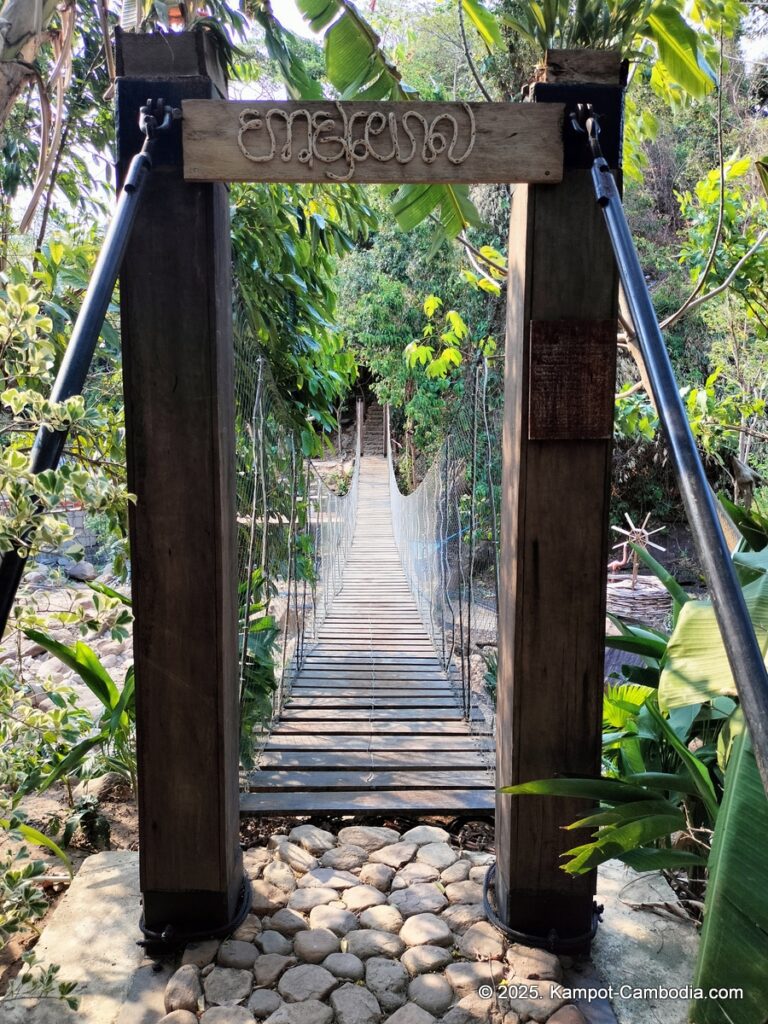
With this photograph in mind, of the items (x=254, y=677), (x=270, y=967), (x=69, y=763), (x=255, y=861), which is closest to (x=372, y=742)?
(x=254, y=677)

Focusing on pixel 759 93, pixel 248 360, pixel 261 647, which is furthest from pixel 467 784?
pixel 759 93

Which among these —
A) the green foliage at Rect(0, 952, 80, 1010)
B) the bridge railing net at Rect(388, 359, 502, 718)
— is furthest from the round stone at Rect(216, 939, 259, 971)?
the bridge railing net at Rect(388, 359, 502, 718)

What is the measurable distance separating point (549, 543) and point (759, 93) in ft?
25.8

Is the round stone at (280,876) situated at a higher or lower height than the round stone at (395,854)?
higher

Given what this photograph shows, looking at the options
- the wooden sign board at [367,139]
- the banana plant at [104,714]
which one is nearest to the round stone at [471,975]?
the banana plant at [104,714]

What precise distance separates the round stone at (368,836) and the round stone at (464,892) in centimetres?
23

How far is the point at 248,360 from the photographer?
2.04 m

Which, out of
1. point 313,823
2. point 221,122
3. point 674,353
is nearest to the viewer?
point 221,122

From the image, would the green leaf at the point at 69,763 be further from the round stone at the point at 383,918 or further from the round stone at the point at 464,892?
the round stone at the point at 464,892

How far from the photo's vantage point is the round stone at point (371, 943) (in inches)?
48.9

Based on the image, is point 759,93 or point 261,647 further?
point 759,93

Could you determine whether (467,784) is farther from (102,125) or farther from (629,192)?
(629,192)

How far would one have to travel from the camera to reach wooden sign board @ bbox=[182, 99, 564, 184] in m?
1.10

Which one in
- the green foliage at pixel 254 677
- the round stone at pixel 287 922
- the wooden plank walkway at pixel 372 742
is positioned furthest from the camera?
the green foliage at pixel 254 677
